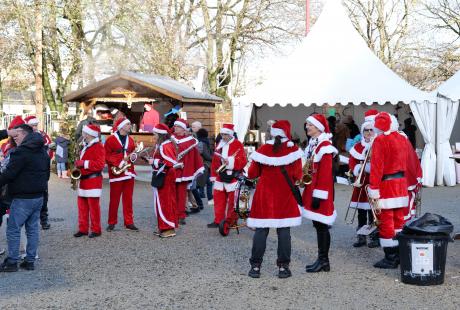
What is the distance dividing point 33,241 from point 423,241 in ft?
13.6

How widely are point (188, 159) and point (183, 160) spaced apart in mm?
157

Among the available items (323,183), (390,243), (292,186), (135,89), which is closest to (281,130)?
(292,186)

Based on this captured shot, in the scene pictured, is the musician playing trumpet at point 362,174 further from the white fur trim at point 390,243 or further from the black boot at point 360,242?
the white fur trim at point 390,243

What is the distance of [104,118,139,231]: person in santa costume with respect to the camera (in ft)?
29.8

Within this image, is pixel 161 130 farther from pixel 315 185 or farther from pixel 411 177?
pixel 411 177

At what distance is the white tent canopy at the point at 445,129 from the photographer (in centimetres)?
1517

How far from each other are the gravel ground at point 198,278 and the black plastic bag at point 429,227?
1.75 ft

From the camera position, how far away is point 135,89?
1716 centimetres

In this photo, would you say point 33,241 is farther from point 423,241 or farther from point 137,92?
point 137,92

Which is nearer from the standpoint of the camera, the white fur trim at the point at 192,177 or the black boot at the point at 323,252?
the black boot at the point at 323,252

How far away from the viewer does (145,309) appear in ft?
17.9

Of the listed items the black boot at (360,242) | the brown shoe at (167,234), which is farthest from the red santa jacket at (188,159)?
the black boot at (360,242)

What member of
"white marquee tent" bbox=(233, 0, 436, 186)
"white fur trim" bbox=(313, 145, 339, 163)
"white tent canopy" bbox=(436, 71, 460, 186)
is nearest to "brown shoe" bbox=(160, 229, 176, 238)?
"white fur trim" bbox=(313, 145, 339, 163)

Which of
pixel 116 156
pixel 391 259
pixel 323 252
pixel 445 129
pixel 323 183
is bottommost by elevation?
pixel 391 259
